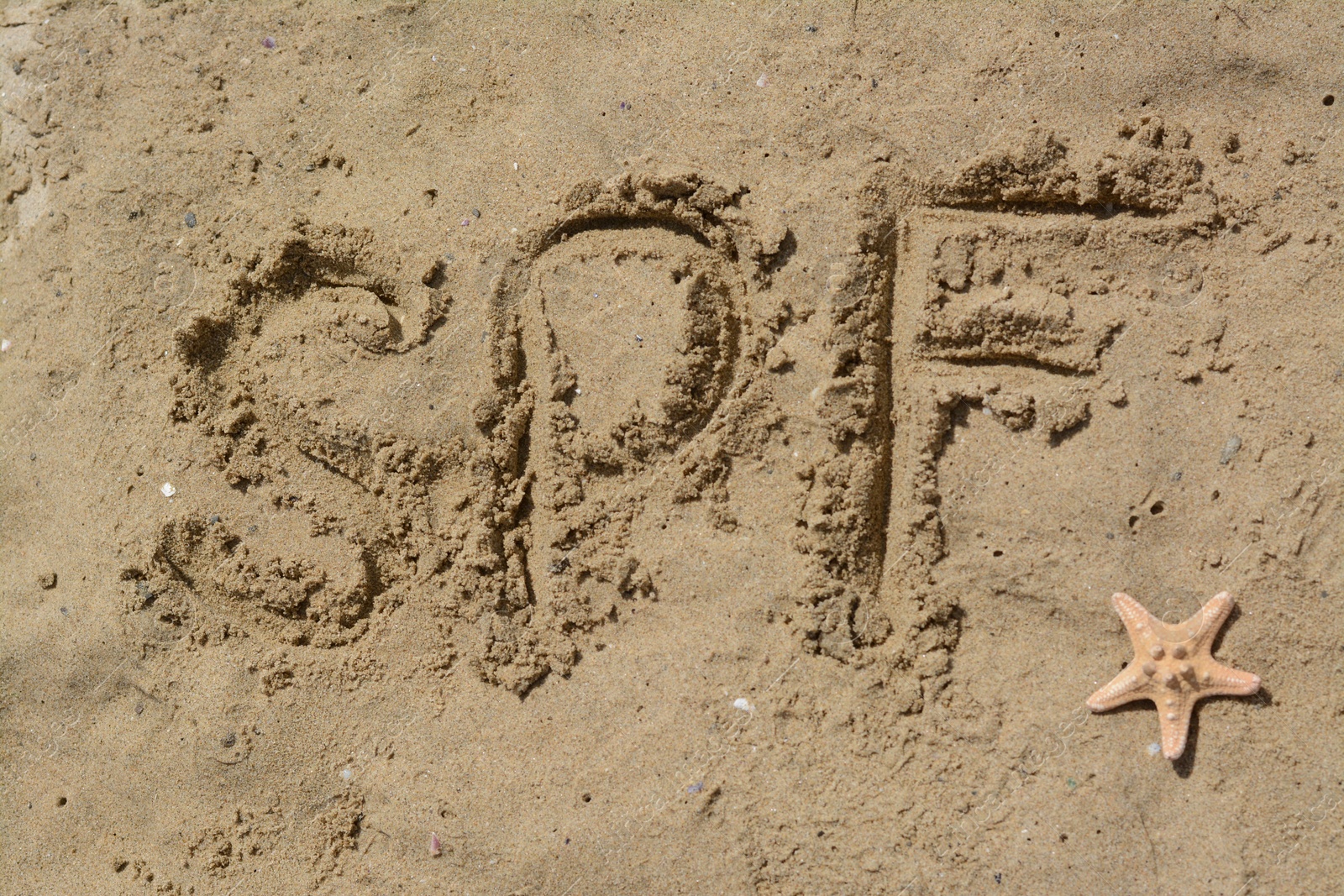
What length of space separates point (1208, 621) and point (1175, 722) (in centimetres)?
39

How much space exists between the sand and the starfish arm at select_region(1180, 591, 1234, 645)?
105mm

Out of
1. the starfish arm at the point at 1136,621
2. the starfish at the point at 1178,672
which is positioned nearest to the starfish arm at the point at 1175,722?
the starfish at the point at 1178,672

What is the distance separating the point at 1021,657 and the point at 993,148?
6.56 ft

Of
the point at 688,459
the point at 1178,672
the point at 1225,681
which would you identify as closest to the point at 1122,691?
the point at 1178,672

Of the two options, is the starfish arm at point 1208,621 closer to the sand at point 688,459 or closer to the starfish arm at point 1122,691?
the sand at point 688,459

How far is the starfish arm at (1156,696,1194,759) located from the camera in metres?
3.09

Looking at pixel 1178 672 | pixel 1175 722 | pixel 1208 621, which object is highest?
pixel 1208 621

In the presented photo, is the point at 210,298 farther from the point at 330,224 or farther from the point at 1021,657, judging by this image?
the point at 1021,657

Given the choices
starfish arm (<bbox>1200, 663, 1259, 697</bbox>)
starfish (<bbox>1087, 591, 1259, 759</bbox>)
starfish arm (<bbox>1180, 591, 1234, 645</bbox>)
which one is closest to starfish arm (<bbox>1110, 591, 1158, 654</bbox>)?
starfish (<bbox>1087, 591, 1259, 759</bbox>)

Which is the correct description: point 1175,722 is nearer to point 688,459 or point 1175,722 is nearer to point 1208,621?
point 1208,621

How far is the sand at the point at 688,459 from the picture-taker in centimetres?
323

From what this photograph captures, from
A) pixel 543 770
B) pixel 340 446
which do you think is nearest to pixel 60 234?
pixel 340 446

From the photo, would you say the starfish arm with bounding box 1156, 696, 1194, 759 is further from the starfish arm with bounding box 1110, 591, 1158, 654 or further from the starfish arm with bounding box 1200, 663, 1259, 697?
the starfish arm with bounding box 1110, 591, 1158, 654

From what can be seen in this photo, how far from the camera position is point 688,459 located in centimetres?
340
